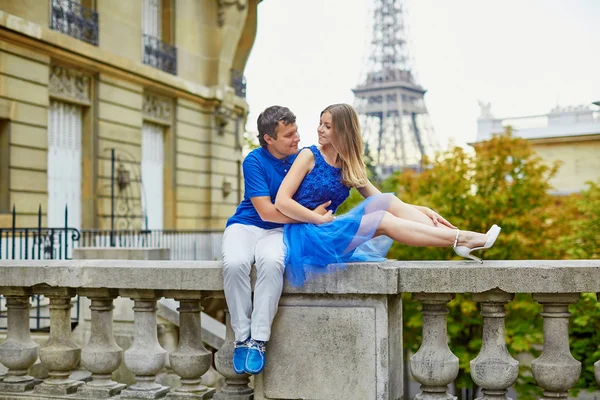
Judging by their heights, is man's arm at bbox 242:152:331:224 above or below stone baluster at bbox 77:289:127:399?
above

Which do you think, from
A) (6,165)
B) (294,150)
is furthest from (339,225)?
(6,165)

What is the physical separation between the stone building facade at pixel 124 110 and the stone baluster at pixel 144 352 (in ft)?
37.0

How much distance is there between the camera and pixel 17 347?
190 inches

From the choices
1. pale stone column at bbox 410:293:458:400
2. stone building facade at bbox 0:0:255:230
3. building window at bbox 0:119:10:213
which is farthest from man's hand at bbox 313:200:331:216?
building window at bbox 0:119:10:213

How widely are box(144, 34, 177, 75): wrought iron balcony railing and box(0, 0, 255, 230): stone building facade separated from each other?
0.10 ft

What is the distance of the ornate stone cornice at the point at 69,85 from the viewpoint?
16.9 m

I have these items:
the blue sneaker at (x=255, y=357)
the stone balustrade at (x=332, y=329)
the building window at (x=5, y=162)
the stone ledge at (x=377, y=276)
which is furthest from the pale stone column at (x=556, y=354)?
the building window at (x=5, y=162)

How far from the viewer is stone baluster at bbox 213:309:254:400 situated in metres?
4.44

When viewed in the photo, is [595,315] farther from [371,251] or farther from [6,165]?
[6,165]

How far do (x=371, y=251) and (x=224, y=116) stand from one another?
68.1 feet

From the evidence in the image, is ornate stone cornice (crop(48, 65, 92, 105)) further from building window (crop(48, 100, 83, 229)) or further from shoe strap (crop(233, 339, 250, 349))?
shoe strap (crop(233, 339, 250, 349))

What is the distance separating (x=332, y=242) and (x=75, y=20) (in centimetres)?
1489

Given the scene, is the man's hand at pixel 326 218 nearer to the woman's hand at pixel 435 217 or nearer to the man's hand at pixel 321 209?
the man's hand at pixel 321 209

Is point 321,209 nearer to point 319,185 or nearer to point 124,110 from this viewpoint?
point 319,185
